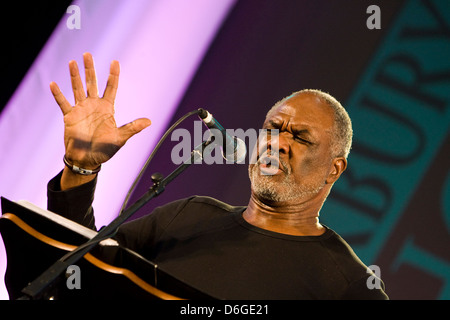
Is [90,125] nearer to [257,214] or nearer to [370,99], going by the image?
[257,214]

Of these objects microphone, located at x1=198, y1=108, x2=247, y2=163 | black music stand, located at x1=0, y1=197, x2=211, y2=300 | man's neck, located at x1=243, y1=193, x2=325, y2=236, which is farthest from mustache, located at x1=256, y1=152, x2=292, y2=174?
black music stand, located at x1=0, y1=197, x2=211, y2=300

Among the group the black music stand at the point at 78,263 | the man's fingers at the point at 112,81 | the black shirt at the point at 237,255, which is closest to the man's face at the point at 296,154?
the black shirt at the point at 237,255

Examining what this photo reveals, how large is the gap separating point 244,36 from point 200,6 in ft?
1.07

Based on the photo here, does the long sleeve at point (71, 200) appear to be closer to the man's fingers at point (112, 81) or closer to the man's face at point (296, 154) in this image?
the man's fingers at point (112, 81)

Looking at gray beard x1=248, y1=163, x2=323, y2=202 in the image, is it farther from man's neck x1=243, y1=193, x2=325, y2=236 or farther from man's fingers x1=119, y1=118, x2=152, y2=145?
man's fingers x1=119, y1=118, x2=152, y2=145

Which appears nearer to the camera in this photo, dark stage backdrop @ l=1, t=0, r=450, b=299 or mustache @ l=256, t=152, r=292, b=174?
mustache @ l=256, t=152, r=292, b=174

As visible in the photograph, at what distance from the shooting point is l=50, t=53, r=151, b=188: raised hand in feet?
6.21

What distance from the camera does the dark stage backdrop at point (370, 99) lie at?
258cm

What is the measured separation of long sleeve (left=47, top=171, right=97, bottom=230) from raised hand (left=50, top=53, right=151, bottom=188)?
0.10 meters

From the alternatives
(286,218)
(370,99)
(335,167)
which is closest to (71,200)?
(286,218)

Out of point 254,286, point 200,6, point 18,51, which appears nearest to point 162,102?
point 200,6

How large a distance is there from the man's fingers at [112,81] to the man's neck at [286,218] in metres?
A: 0.77

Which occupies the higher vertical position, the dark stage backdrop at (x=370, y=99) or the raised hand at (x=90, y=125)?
the dark stage backdrop at (x=370, y=99)
